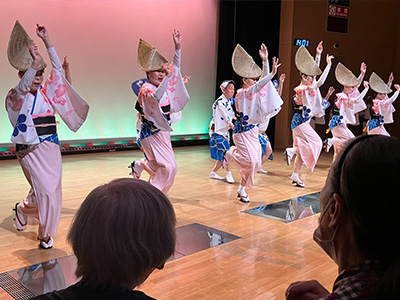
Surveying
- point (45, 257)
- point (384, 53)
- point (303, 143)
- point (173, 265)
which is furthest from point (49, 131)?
point (384, 53)

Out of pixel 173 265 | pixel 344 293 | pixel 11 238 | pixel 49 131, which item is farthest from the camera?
pixel 11 238

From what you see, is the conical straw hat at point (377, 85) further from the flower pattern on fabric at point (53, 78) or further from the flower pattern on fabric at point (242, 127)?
the flower pattern on fabric at point (53, 78)

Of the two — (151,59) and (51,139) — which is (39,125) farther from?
(151,59)

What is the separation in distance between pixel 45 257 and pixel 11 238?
565mm

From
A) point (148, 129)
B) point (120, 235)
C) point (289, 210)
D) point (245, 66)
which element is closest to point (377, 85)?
point (245, 66)

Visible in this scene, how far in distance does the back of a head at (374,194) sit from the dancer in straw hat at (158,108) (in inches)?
124

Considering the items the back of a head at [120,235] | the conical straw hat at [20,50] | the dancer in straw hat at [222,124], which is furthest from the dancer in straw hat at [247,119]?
the back of a head at [120,235]

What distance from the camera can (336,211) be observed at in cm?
91

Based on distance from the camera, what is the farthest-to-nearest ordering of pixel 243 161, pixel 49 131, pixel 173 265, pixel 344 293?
pixel 243 161, pixel 49 131, pixel 173 265, pixel 344 293

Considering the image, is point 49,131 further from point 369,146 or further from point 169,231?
point 369,146

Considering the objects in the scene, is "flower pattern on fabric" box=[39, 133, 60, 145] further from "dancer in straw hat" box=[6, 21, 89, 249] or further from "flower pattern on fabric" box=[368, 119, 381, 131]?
"flower pattern on fabric" box=[368, 119, 381, 131]

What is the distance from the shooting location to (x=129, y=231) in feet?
3.13

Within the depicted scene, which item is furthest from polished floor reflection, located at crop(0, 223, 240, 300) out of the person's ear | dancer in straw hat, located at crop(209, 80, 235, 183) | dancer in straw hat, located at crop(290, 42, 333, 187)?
dancer in straw hat, located at crop(290, 42, 333, 187)

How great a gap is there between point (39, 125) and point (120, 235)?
101 inches
